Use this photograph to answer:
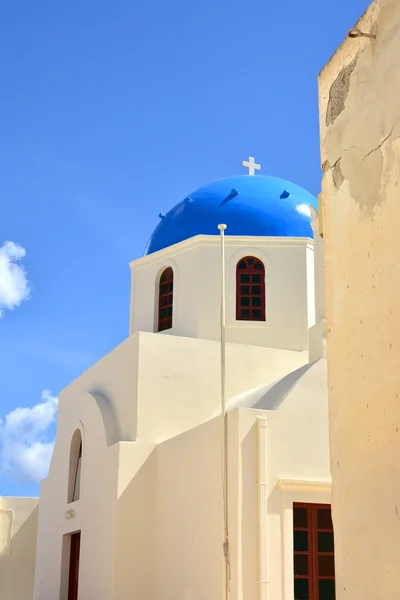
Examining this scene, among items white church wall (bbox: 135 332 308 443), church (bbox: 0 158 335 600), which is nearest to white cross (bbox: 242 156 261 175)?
church (bbox: 0 158 335 600)

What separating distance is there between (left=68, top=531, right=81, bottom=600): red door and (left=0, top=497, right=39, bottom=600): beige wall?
4244 mm

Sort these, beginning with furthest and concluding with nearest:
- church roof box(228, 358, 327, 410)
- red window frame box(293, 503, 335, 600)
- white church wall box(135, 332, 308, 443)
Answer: white church wall box(135, 332, 308, 443) < church roof box(228, 358, 327, 410) < red window frame box(293, 503, 335, 600)

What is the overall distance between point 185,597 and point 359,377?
6212 millimetres

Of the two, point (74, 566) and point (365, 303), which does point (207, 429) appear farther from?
point (365, 303)

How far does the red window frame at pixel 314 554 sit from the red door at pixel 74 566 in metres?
4.12

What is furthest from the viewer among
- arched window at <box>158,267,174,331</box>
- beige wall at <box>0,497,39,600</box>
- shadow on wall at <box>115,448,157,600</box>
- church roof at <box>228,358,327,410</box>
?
beige wall at <box>0,497,39,600</box>

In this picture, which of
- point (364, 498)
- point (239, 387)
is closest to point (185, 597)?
point (239, 387)

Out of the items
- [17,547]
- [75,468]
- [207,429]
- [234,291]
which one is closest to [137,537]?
[207,429]

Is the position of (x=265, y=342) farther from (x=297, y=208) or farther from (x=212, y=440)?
(x=212, y=440)

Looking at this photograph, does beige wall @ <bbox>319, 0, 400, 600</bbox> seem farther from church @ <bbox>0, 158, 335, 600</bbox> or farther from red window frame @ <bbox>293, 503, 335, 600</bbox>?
red window frame @ <bbox>293, 503, 335, 600</bbox>

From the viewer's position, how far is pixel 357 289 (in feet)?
13.8

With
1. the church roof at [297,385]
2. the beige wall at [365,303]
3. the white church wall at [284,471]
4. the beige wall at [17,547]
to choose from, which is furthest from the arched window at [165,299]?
the beige wall at [365,303]

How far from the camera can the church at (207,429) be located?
8.96 meters

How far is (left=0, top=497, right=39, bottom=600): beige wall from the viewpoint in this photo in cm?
1587
